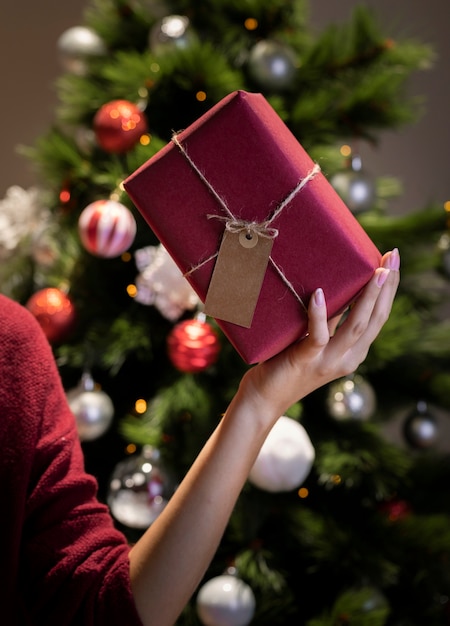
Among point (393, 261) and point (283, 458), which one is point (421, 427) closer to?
point (283, 458)

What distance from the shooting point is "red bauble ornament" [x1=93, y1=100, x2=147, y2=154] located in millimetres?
1313

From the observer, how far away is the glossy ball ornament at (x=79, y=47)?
1.48 metres

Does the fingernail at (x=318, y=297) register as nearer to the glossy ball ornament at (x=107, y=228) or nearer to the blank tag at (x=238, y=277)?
the blank tag at (x=238, y=277)

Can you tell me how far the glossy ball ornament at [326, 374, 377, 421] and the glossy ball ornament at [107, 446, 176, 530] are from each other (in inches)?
11.9

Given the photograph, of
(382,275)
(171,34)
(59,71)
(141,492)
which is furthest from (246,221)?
(59,71)

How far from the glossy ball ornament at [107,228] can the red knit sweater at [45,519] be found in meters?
0.35

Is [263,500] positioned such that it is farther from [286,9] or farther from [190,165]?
[286,9]

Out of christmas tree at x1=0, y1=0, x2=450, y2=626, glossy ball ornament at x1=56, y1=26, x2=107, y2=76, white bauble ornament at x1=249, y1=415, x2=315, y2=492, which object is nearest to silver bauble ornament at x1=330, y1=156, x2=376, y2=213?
christmas tree at x1=0, y1=0, x2=450, y2=626

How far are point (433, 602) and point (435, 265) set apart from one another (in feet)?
2.04

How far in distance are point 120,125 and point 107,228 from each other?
0.20 metres

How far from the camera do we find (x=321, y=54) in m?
1.42

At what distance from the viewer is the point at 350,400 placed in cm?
133

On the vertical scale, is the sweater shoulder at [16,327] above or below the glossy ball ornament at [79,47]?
below

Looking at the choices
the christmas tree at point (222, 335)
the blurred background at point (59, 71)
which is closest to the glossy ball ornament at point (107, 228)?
the christmas tree at point (222, 335)
